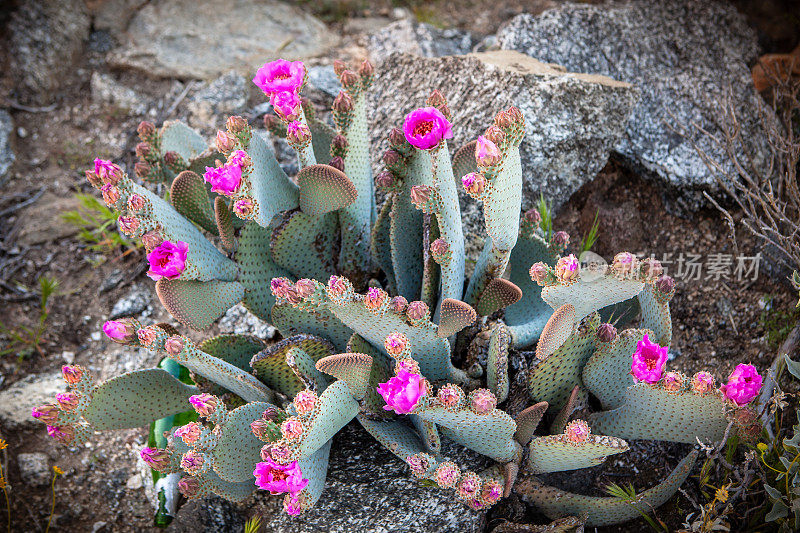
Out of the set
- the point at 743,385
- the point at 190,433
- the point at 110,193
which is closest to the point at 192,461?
the point at 190,433

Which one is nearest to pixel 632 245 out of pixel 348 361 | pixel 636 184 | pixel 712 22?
pixel 636 184

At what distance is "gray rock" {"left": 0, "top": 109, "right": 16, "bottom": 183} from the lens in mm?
3559

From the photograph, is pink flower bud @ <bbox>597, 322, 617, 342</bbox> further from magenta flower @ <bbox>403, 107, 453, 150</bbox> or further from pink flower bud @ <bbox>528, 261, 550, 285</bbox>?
magenta flower @ <bbox>403, 107, 453, 150</bbox>

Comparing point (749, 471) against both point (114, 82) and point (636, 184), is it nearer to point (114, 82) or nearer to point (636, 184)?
point (636, 184)

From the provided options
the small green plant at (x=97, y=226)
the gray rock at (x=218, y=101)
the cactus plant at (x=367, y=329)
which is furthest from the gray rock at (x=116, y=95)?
the cactus plant at (x=367, y=329)

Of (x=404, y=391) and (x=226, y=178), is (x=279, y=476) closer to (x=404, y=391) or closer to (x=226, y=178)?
(x=404, y=391)

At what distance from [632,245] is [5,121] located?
3517mm

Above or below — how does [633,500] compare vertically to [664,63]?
below

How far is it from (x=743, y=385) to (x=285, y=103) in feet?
5.37

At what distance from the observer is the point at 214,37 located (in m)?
4.07

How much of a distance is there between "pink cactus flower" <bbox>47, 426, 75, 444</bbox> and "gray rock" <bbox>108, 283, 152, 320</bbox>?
3.60 ft

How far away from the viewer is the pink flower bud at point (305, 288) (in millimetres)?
1824

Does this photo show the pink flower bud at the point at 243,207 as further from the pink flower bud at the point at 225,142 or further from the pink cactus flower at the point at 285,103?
the pink cactus flower at the point at 285,103

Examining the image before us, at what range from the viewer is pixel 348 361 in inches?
70.6
